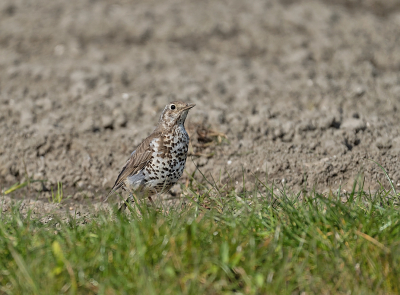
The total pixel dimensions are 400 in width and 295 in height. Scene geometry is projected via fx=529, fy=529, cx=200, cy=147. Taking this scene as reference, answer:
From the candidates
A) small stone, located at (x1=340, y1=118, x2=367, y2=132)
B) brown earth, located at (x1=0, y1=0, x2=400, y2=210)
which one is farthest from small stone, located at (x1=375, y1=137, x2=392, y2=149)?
small stone, located at (x1=340, y1=118, x2=367, y2=132)

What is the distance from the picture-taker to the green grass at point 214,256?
11.2ft

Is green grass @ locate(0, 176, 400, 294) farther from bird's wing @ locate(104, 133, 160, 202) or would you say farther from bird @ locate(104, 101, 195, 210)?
bird's wing @ locate(104, 133, 160, 202)

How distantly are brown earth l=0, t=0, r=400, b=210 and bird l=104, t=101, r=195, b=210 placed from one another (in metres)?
0.60

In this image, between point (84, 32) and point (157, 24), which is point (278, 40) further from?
point (84, 32)

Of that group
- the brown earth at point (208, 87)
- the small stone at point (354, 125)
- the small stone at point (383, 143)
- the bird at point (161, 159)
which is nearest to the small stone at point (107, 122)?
the brown earth at point (208, 87)

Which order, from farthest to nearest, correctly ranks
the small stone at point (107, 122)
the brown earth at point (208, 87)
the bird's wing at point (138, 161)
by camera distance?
the small stone at point (107, 122)
the brown earth at point (208, 87)
the bird's wing at point (138, 161)

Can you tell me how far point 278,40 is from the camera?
9445mm

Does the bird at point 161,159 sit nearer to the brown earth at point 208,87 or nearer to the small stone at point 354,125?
the brown earth at point 208,87

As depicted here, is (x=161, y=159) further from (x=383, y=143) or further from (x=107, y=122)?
(x=383, y=143)

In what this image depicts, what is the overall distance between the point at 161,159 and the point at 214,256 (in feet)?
6.27

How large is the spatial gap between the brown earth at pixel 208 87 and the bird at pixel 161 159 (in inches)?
23.6

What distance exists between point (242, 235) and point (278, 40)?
622cm

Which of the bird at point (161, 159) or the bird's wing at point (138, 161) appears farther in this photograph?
the bird's wing at point (138, 161)

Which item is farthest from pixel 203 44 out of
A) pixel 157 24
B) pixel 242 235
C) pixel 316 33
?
pixel 242 235
